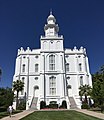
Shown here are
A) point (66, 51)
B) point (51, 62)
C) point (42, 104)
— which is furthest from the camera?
point (66, 51)

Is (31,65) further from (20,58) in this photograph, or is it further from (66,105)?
(66,105)

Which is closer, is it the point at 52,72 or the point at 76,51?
the point at 52,72

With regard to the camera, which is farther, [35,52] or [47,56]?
[35,52]

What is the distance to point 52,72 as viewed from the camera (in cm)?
5094

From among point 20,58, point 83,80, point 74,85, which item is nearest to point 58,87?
point 74,85

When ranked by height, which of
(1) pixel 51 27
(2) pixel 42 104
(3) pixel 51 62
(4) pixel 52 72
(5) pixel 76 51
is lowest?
(2) pixel 42 104

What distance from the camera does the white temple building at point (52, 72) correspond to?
48750 mm

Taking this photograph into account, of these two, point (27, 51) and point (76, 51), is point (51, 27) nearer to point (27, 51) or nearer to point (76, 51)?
point (27, 51)

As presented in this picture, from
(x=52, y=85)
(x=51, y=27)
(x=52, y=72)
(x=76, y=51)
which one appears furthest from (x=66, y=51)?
(x=52, y=85)

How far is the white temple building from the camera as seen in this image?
4875 centimetres

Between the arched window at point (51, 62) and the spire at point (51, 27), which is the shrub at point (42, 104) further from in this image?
the spire at point (51, 27)

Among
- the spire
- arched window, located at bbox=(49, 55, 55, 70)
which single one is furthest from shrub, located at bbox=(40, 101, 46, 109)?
the spire

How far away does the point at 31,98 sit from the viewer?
50.1 m

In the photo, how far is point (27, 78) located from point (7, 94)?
9884mm
